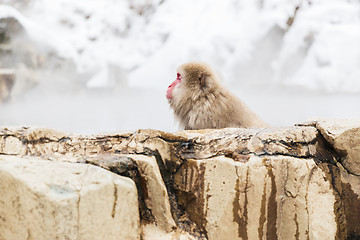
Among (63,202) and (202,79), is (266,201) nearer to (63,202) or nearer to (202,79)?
(63,202)

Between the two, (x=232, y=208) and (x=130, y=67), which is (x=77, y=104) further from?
(x=232, y=208)

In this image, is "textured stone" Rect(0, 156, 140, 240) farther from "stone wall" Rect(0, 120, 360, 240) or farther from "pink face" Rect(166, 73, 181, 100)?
"pink face" Rect(166, 73, 181, 100)

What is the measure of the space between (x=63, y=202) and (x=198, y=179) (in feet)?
2.16

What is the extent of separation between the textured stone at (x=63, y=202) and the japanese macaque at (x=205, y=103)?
50.0 inches

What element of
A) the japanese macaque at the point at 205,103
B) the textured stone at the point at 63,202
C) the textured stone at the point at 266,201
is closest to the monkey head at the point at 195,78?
the japanese macaque at the point at 205,103

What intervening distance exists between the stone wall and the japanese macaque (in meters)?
0.77

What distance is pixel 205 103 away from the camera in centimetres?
276

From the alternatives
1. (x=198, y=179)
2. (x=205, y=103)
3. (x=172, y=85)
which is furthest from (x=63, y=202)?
(x=172, y=85)

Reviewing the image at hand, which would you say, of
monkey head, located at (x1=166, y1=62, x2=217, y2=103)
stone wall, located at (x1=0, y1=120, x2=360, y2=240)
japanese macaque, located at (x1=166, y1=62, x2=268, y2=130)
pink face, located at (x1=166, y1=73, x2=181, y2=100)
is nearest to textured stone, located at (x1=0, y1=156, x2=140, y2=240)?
stone wall, located at (x1=0, y1=120, x2=360, y2=240)

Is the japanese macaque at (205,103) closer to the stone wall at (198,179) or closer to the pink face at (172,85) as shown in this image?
the pink face at (172,85)

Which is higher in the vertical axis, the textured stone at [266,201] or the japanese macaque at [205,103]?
the japanese macaque at [205,103]

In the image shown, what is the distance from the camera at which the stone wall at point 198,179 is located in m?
1.47

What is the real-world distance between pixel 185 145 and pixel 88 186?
583 mm

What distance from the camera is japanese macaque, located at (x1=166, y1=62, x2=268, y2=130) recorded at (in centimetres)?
269
